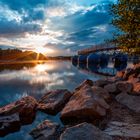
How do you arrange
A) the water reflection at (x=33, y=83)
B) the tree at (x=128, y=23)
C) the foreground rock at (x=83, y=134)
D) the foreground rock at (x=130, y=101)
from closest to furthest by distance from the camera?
the foreground rock at (x=83, y=134) → the foreground rock at (x=130, y=101) → the tree at (x=128, y=23) → the water reflection at (x=33, y=83)

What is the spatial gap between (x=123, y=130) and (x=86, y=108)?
2.38 m

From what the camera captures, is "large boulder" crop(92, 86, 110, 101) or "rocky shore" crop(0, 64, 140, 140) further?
"large boulder" crop(92, 86, 110, 101)

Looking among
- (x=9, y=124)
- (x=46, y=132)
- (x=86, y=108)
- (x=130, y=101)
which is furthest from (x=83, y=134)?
(x=130, y=101)

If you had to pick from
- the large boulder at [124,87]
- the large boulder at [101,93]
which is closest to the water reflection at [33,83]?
the large boulder at [101,93]

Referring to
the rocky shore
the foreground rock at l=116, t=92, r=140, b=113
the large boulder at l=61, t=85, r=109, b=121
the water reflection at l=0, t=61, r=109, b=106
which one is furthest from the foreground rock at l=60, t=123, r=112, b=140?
the water reflection at l=0, t=61, r=109, b=106

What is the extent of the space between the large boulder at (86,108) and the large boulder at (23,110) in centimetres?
245

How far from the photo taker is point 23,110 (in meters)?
15.5

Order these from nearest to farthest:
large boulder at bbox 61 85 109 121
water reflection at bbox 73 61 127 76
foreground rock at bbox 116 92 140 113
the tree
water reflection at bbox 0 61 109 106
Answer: large boulder at bbox 61 85 109 121 → foreground rock at bbox 116 92 140 113 → the tree → water reflection at bbox 0 61 109 106 → water reflection at bbox 73 61 127 76

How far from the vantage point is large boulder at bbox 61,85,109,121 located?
12.8 metres

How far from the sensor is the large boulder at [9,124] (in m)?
13.0

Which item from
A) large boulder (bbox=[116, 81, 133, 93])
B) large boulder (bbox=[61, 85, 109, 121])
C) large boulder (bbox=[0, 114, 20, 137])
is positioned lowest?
large boulder (bbox=[0, 114, 20, 137])

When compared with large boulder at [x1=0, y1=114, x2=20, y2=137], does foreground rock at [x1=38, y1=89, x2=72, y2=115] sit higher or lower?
higher

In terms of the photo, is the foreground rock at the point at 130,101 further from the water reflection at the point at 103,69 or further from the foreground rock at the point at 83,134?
the water reflection at the point at 103,69

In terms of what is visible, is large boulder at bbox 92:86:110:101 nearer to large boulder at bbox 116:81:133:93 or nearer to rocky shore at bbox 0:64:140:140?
rocky shore at bbox 0:64:140:140
